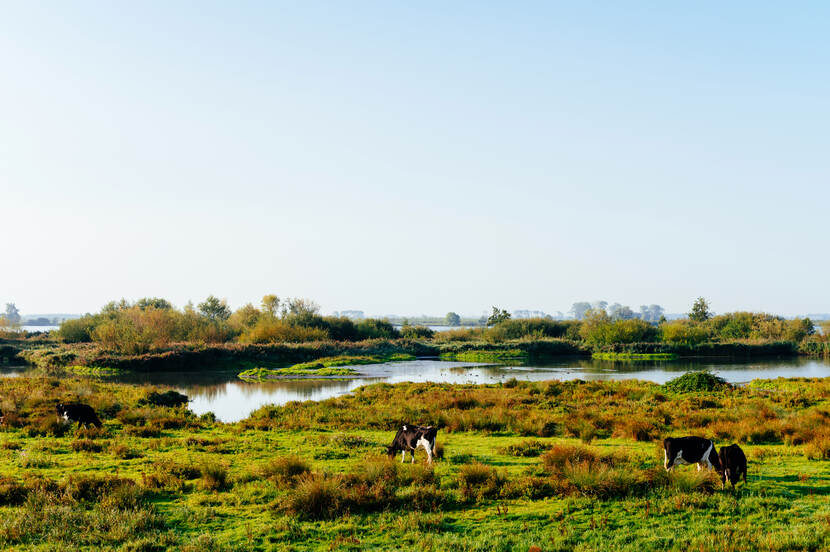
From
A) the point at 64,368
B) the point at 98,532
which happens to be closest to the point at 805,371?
the point at 98,532

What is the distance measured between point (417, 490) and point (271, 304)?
88056 millimetres

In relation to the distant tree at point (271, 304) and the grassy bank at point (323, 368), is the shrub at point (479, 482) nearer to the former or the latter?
the grassy bank at point (323, 368)

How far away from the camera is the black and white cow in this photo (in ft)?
42.4

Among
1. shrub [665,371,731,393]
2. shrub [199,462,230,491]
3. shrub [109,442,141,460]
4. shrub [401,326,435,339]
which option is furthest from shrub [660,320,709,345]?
shrub [199,462,230,491]

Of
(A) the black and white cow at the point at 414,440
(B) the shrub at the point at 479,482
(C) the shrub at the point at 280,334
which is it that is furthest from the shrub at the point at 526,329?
(B) the shrub at the point at 479,482

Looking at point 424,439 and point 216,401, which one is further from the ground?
point 424,439

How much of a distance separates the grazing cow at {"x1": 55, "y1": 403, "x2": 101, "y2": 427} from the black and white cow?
10544 mm

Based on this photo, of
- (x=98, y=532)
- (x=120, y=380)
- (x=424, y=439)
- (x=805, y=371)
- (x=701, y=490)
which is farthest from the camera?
(x=805, y=371)

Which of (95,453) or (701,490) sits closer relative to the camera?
(701,490)

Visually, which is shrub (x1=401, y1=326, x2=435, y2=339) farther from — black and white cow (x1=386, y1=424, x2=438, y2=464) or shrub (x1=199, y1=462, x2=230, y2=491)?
shrub (x1=199, y1=462, x2=230, y2=491)

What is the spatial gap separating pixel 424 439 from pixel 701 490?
17.2ft

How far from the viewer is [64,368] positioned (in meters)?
54.2

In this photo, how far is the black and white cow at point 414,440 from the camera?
42.4 ft

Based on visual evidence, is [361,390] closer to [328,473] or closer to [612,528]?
[328,473]
